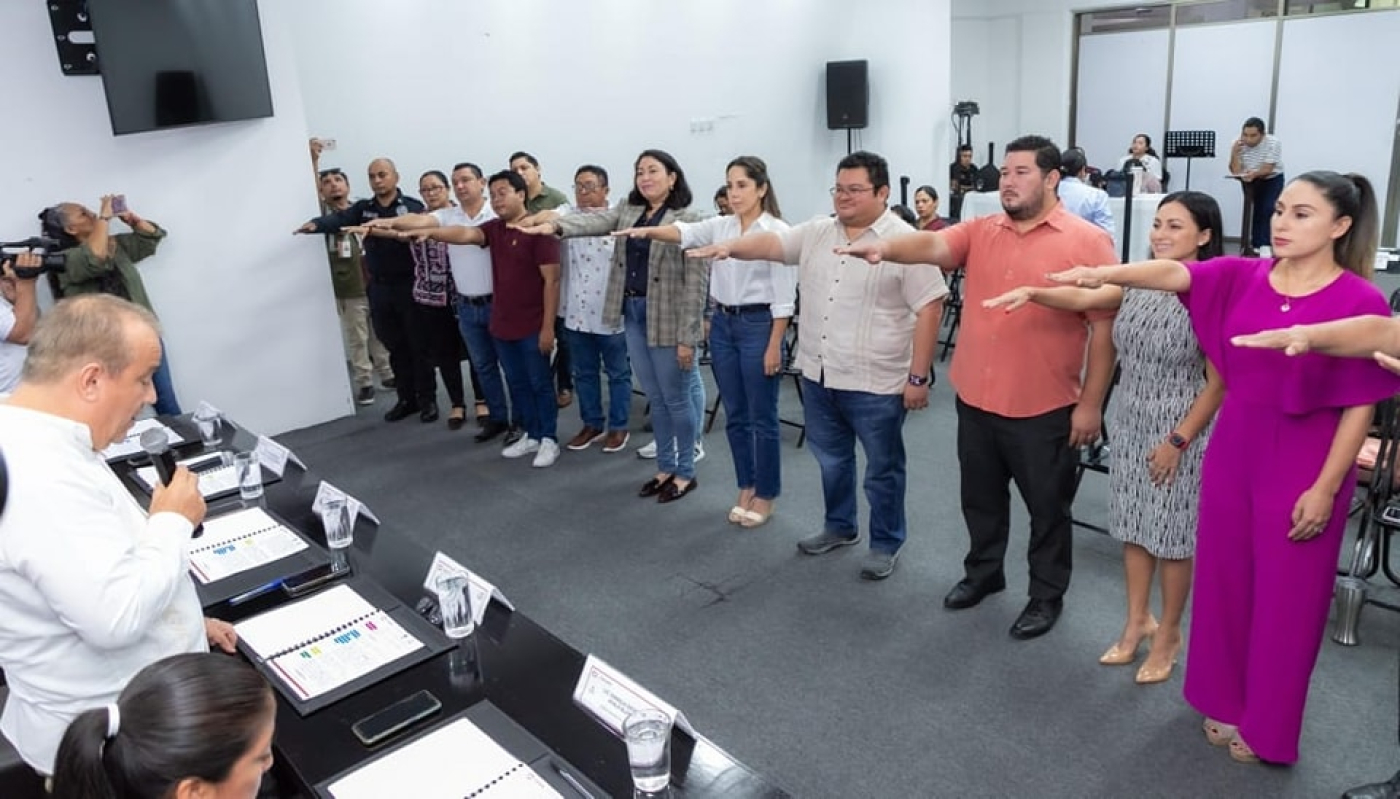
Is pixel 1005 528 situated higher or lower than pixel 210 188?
lower

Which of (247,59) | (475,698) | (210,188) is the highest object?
(247,59)

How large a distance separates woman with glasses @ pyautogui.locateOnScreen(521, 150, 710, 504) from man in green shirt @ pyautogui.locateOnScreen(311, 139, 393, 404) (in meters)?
1.86

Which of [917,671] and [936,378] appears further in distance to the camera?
[936,378]

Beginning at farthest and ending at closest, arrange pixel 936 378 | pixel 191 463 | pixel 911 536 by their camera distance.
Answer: pixel 936 378
pixel 911 536
pixel 191 463

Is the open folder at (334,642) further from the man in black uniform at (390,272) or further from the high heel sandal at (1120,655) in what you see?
the man in black uniform at (390,272)

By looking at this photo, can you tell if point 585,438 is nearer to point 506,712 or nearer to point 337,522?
point 337,522

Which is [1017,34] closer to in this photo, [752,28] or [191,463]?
[752,28]

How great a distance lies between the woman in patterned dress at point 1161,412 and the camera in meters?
2.45

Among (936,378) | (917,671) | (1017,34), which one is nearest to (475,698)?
(917,671)

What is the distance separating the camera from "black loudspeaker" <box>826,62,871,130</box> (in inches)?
351

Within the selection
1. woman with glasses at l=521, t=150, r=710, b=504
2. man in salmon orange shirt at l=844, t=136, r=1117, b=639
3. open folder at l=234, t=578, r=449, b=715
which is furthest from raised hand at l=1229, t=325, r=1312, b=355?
woman with glasses at l=521, t=150, r=710, b=504

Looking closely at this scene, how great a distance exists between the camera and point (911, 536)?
3805 millimetres

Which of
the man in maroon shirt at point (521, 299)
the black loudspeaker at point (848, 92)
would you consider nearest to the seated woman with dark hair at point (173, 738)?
the man in maroon shirt at point (521, 299)

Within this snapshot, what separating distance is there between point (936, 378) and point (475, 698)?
15.8ft
